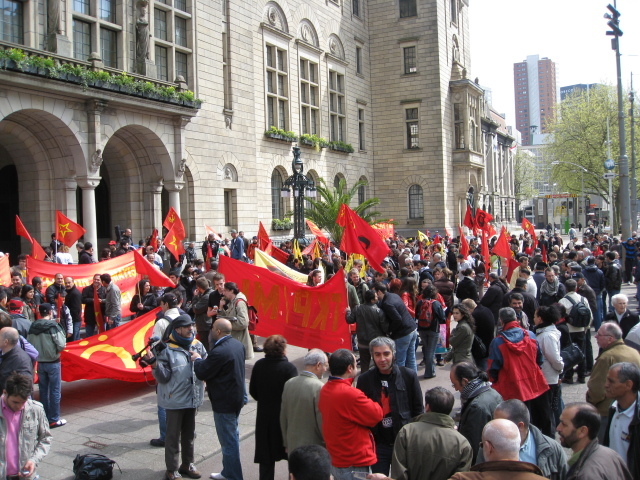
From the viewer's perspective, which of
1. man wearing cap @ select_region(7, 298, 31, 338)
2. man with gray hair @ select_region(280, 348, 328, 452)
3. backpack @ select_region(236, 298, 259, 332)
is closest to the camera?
man with gray hair @ select_region(280, 348, 328, 452)

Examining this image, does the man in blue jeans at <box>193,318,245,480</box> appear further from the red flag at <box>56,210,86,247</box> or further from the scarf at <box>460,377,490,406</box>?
the red flag at <box>56,210,86,247</box>

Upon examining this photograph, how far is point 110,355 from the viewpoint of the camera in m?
9.27

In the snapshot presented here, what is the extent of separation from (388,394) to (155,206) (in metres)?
18.3

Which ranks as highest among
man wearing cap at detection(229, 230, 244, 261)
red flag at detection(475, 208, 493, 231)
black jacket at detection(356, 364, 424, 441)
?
red flag at detection(475, 208, 493, 231)

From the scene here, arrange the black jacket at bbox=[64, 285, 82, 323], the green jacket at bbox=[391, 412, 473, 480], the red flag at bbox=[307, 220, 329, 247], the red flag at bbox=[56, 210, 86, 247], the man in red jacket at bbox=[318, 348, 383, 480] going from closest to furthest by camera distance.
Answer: the green jacket at bbox=[391, 412, 473, 480]
the man in red jacket at bbox=[318, 348, 383, 480]
the black jacket at bbox=[64, 285, 82, 323]
the red flag at bbox=[56, 210, 86, 247]
the red flag at bbox=[307, 220, 329, 247]

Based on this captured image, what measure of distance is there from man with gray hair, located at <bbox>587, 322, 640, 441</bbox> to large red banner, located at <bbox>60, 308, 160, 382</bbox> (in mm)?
5691

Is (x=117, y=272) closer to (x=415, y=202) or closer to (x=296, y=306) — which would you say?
(x=296, y=306)

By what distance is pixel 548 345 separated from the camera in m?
7.01

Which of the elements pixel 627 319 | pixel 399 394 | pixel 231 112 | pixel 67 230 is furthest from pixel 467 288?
pixel 231 112

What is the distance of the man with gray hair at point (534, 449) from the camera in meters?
4.38

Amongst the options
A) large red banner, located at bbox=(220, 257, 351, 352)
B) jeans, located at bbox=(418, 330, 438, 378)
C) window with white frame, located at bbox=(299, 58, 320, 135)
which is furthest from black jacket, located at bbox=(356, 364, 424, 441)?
window with white frame, located at bbox=(299, 58, 320, 135)

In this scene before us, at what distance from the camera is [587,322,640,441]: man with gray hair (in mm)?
5902

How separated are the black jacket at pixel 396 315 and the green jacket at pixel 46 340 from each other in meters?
4.37

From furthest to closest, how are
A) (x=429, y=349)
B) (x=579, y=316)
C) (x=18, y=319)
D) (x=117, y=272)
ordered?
(x=117, y=272), (x=429, y=349), (x=579, y=316), (x=18, y=319)
